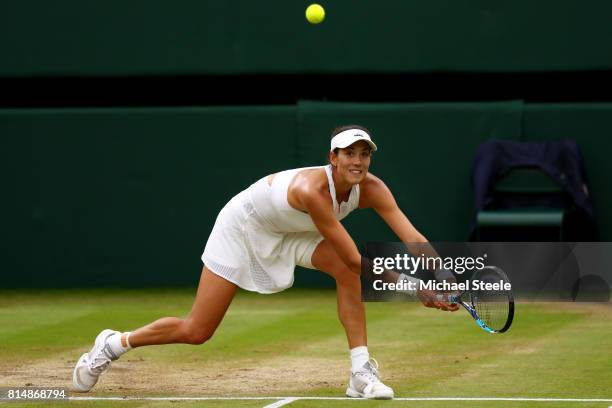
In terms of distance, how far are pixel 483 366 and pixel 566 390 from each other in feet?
3.31

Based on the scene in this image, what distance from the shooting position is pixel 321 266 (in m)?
6.77

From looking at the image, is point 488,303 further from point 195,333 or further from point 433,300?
point 195,333

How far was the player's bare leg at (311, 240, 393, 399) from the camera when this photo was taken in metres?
6.59

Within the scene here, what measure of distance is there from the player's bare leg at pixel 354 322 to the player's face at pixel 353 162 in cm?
53

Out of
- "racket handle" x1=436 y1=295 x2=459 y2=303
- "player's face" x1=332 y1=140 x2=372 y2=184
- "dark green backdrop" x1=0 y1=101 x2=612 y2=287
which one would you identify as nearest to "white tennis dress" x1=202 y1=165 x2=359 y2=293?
"player's face" x1=332 y1=140 x2=372 y2=184

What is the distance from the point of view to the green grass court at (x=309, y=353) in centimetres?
690

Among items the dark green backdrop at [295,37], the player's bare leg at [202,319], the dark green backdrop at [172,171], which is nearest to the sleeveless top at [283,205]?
the player's bare leg at [202,319]

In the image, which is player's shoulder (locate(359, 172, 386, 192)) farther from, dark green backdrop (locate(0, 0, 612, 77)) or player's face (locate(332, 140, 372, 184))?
dark green backdrop (locate(0, 0, 612, 77))

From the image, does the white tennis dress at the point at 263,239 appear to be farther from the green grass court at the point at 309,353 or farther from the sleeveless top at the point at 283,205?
the green grass court at the point at 309,353

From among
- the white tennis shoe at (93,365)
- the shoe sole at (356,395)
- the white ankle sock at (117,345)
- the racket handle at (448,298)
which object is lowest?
the shoe sole at (356,395)

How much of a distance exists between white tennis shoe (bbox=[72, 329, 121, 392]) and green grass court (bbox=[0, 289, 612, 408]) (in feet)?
0.26

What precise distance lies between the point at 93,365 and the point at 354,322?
145 cm

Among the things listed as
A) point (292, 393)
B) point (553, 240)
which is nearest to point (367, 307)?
point (553, 240)

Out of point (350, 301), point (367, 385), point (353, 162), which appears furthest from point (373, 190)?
point (367, 385)
